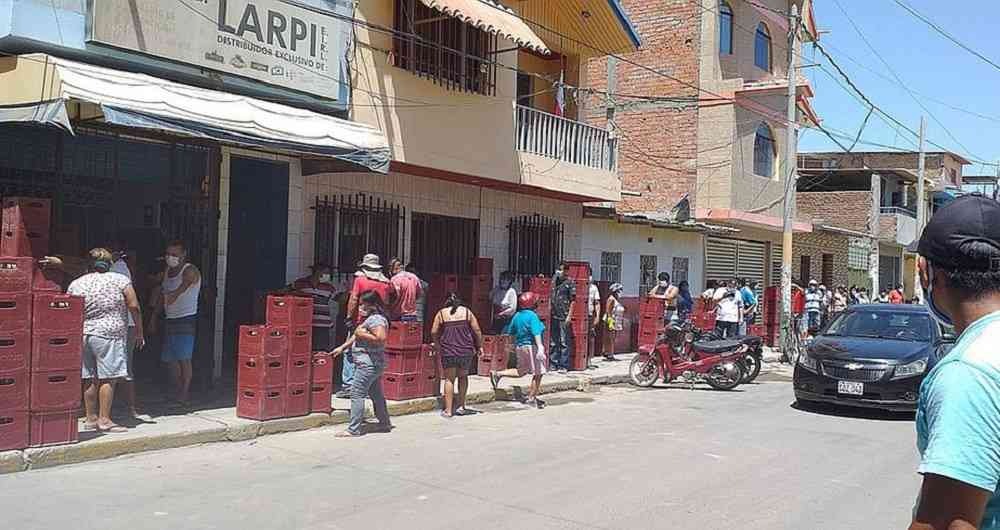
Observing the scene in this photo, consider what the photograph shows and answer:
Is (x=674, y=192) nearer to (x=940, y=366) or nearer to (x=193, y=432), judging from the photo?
(x=193, y=432)

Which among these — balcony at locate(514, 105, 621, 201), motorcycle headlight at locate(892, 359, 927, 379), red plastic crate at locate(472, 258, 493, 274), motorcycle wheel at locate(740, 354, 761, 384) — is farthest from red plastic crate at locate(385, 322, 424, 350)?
motorcycle wheel at locate(740, 354, 761, 384)

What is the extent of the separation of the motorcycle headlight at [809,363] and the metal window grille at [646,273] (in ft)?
30.1

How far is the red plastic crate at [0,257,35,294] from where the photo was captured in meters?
7.84

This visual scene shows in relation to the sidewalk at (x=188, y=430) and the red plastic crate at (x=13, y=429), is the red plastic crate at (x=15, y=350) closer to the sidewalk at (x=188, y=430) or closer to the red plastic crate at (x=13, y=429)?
the red plastic crate at (x=13, y=429)

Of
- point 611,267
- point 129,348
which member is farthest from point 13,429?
point 611,267

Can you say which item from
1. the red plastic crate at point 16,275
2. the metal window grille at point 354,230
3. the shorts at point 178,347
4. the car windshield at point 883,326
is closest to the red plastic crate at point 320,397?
the shorts at point 178,347

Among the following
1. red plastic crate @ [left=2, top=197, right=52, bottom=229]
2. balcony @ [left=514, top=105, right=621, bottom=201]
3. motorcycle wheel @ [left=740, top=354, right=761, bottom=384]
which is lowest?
motorcycle wheel @ [left=740, top=354, right=761, bottom=384]

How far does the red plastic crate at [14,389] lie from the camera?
7742mm

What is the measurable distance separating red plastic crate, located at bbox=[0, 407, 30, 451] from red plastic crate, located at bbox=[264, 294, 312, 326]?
2842 millimetres

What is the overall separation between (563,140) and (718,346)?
4866 millimetres

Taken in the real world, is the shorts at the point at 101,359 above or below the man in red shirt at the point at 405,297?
below

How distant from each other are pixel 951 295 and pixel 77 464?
7694mm

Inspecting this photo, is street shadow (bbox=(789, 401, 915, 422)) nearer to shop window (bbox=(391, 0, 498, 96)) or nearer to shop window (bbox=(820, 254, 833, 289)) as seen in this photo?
shop window (bbox=(391, 0, 498, 96))

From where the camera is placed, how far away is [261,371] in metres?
9.86
